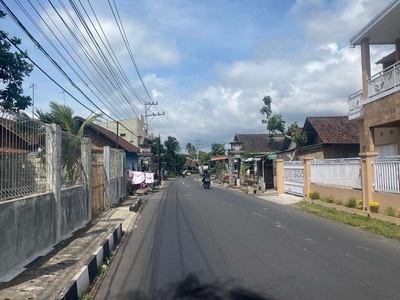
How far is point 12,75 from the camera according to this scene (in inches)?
679

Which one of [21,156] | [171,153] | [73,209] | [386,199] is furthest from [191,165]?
[21,156]

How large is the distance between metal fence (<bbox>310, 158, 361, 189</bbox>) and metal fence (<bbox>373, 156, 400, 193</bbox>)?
59.3 inches

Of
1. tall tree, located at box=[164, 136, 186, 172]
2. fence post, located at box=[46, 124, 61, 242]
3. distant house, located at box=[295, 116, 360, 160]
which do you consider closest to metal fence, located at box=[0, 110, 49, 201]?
fence post, located at box=[46, 124, 61, 242]

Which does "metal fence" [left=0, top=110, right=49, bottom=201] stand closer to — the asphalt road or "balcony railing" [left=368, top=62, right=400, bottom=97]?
the asphalt road

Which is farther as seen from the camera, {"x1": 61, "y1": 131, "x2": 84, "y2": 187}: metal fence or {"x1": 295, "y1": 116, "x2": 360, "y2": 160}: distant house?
{"x1": 295, "y1": 116, "x2": 360, "y2": 160}: distant house

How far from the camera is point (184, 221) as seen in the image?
41.9 ft

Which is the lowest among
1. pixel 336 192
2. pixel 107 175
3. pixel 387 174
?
pixel 336 192

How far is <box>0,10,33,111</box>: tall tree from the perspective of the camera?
1672 centimetres

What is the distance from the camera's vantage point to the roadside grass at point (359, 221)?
10.2 metres

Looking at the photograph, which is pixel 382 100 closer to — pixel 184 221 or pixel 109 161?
pixel 184 221

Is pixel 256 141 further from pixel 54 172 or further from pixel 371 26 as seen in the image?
pixel 54 172

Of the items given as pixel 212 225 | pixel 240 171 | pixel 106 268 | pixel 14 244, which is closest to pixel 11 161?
pixel 14 244

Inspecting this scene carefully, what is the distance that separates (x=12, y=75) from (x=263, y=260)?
1468 cm

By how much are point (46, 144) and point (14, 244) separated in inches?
103
